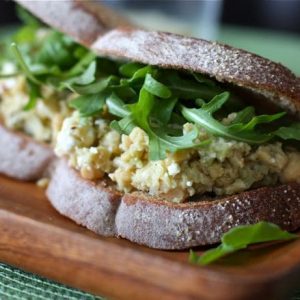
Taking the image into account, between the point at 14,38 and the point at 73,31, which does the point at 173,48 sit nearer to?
the point at 73,31

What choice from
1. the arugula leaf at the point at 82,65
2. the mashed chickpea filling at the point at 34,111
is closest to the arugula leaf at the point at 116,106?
the mashed chickpea filling at the point at 34,111

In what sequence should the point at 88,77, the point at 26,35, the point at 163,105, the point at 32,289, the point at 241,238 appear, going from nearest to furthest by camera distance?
the point at 241,238, the point at 32,289, the point at 163,105, the point at 88,77, the point at 26,35

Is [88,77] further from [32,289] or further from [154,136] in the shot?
[32,289]

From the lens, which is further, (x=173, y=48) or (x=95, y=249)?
(x=173, y=48)

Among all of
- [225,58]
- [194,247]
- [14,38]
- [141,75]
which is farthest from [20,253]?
[14,38]

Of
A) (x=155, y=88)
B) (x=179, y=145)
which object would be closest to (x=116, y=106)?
(x=155, y=88)

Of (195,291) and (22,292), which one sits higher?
(195,291)
